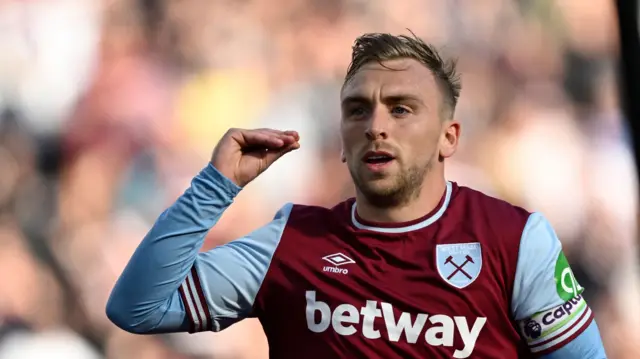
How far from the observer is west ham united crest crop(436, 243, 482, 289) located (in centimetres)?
151

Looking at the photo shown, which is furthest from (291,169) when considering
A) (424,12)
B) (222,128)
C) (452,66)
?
(452,66)

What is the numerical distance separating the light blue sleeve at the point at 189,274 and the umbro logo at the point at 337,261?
0.42 feet

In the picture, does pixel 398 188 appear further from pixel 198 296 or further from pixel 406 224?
pixel 198 296

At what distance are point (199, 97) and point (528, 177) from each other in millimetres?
1495

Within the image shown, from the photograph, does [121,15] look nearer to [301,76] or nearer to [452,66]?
[301,76]

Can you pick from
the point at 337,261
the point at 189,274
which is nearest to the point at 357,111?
the point at 337,261

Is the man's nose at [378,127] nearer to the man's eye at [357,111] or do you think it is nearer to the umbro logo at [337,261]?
the man's eye at [357,111]

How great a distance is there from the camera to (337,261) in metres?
1.59

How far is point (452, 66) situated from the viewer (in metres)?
1.78

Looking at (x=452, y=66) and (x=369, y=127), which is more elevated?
(x=452, y=66)

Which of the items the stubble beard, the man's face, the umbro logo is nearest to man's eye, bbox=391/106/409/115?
the man's face

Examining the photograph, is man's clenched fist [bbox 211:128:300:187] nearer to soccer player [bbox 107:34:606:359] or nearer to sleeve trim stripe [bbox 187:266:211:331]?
soccer player [bbox 107:34:606:359]

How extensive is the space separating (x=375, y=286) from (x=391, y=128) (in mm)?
336

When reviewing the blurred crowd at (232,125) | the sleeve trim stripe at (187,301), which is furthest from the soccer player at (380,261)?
the blurred crowd at (232,125)
